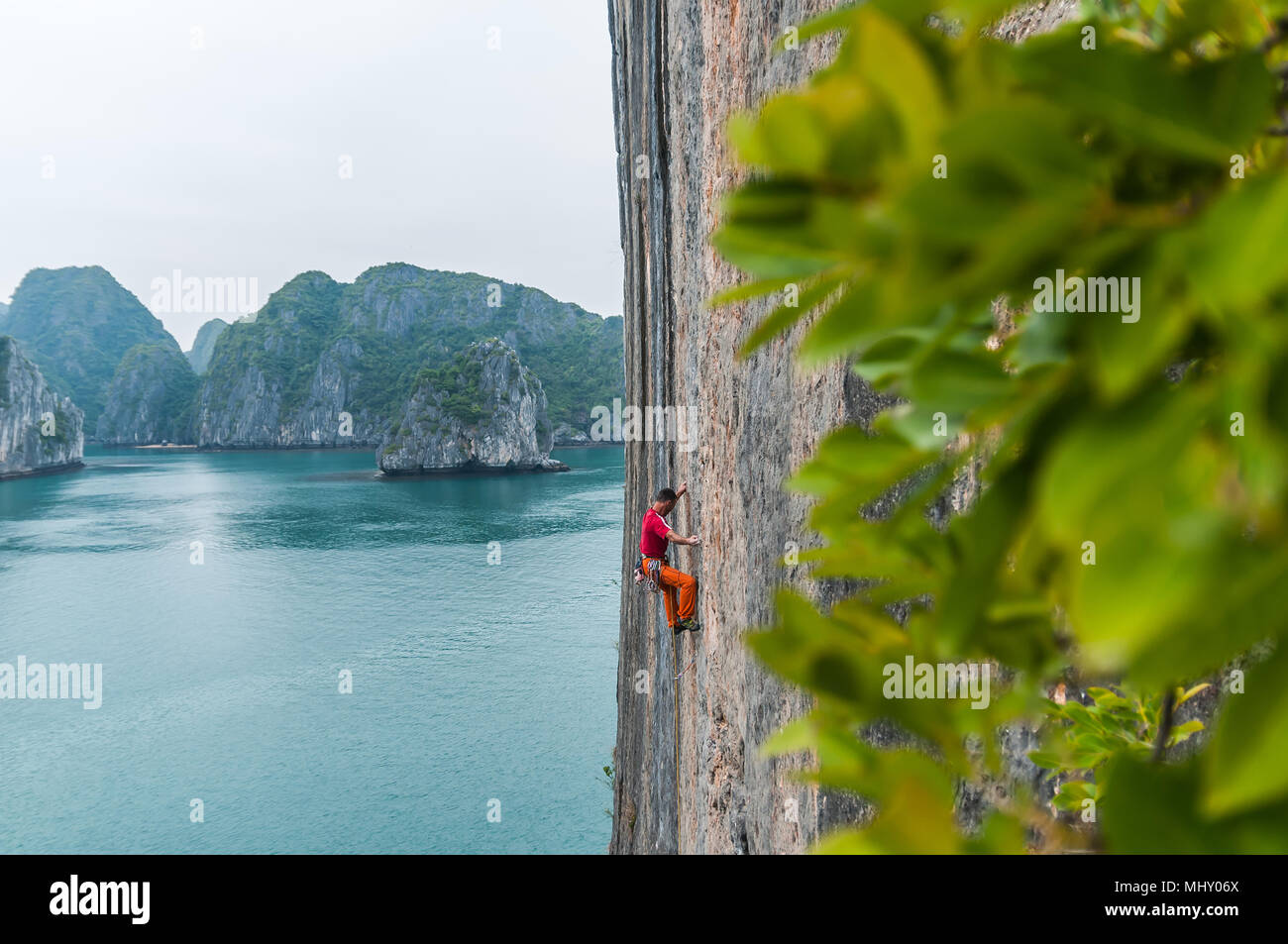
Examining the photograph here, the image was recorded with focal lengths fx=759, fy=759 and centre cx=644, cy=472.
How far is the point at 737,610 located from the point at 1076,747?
3877mm

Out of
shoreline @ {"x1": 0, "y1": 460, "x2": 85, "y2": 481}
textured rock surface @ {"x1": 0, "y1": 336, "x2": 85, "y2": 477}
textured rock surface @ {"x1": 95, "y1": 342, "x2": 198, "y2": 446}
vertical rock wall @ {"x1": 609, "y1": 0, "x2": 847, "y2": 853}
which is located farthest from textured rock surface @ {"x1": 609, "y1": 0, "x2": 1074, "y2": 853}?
textured rock surface @ {"x1": 95, "y1": 342, "x2": 198, "y2": 446}

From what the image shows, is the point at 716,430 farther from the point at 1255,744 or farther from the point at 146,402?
the point at 146,402

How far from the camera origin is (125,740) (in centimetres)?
2938

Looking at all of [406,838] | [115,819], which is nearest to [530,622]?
[406,838]

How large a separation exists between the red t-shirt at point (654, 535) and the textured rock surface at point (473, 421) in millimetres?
69122

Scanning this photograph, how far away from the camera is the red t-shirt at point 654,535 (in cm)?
812

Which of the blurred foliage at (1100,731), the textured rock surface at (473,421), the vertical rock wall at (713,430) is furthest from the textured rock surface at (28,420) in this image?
the blurred foliage at (1100,731)

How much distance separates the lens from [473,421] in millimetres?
77438

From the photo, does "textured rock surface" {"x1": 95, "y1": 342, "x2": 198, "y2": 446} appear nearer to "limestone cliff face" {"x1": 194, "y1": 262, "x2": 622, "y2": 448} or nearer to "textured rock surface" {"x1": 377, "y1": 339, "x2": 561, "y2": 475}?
"limestone cliff face" {"x1": 194, "y1": 262, "x2": 622, "y2": 448}

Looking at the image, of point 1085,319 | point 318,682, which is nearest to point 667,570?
point 1085,319

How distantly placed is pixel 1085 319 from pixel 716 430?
5581mm

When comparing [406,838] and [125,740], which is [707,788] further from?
[125,740]

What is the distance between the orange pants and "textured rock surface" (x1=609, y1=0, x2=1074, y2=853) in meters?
0.22

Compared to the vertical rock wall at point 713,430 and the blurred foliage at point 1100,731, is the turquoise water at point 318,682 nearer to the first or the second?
the vertical rock wall at point 713,430
